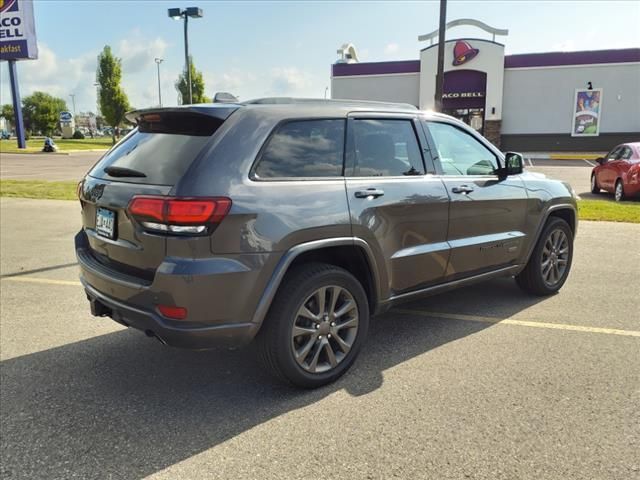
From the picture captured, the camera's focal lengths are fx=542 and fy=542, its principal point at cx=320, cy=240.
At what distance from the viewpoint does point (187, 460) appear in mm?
2703

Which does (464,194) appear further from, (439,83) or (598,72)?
(598,72)

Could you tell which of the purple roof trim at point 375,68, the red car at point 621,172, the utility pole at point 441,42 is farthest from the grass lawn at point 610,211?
the purple roof trim at point 375,68

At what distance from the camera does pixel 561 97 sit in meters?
32.0

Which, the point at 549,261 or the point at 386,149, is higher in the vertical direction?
the point at 386,149

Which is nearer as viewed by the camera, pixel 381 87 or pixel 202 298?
pixel 202 298

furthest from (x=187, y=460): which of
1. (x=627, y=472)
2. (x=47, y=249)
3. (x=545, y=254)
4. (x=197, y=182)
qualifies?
(x=47, y=249)

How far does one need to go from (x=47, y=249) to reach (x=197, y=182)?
222 inches

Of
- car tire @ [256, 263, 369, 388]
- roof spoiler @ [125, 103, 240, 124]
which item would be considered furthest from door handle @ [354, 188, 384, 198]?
roof spoiler @ [125, 103, 240, 124]

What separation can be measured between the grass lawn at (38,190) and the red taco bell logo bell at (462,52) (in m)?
24.7

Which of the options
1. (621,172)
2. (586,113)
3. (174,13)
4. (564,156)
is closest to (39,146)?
(174,13)

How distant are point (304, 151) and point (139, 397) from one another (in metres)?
1.84

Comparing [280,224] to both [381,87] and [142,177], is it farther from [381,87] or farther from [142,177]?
[381,87]

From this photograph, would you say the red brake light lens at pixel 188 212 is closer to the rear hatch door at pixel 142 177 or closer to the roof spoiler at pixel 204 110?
the rear hatch door at pixel 142 177

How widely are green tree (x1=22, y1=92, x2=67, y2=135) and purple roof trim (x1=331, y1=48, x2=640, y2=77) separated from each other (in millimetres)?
71463
